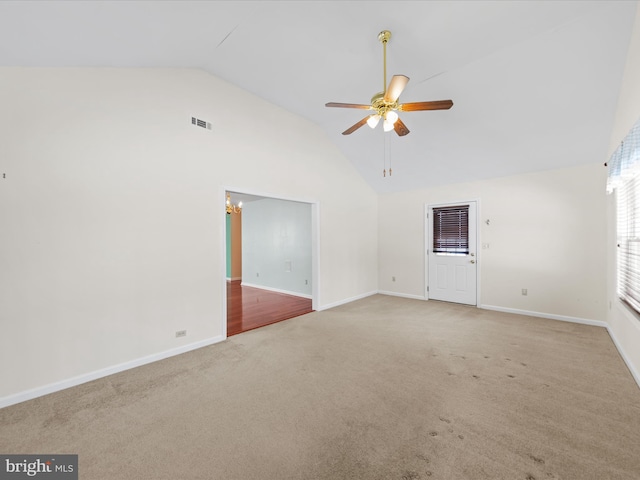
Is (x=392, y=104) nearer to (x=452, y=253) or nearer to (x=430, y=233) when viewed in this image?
(x=430, y=233)

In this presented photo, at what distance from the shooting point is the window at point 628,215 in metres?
2.25

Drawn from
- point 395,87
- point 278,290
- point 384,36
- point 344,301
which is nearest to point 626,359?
point 395,87

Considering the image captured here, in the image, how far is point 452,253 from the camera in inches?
212

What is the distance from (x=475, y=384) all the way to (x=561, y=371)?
1009 millimetres

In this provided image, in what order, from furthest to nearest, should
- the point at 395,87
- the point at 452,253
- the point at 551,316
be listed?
the point at 452,253
the point at 551,316
the point at 395,87

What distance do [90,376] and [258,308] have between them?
9.13ft

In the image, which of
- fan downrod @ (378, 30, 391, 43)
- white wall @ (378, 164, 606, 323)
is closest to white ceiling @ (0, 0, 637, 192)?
fan downrod @ (378, 30, 391, 43)

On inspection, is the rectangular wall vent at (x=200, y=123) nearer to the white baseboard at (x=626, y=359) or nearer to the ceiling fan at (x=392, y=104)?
the ceiling fan at (x=392, y=104)

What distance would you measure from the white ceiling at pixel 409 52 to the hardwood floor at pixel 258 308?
3407 mm

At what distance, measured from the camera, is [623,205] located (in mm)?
2945

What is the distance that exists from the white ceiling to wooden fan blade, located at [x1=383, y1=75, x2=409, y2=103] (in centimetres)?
69

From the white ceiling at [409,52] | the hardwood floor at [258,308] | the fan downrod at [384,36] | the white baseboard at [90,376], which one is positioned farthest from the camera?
the hardwood floor at [258,308]

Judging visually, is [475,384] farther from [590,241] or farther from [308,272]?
[308,272]

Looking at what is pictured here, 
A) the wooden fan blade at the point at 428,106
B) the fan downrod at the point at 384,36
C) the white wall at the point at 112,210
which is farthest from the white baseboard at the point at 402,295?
the fan downrod at the point at 384,36
